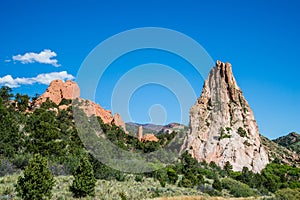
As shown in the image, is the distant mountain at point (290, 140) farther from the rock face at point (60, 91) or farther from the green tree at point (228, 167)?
the rock face at point (60, 91)

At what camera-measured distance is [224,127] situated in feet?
277

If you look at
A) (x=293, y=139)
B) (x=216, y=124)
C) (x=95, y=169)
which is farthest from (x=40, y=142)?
(x=293, y=139)

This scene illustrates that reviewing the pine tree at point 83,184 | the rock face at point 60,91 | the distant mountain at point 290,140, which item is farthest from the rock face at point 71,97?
the distant mountain at point 290,140

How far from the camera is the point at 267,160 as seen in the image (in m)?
81.8

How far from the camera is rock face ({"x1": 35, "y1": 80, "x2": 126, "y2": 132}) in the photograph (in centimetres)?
8155

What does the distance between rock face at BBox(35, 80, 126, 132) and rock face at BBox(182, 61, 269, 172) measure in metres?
21.3

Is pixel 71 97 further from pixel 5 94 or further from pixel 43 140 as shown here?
pixel 43 140

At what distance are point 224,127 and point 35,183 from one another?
67.7 metres

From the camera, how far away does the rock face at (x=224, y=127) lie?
77812 millimetres

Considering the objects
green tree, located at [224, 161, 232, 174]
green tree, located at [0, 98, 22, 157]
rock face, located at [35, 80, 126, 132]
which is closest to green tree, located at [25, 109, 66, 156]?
green tree, located at [0, 98, 22, 157]

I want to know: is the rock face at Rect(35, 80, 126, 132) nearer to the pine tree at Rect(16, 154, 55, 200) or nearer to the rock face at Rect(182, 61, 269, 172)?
the rock face at Rect(182, 61, 269, 172)

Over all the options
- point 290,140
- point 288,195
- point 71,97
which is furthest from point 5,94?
point 290,140

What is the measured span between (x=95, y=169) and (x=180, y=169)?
20.9 m

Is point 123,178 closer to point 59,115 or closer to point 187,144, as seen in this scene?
point 59,115
